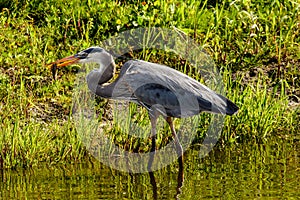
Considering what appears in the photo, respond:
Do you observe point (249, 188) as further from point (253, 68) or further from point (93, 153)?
point (253, 68)

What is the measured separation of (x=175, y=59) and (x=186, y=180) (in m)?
3.04

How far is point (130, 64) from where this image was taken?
7777 millimetres

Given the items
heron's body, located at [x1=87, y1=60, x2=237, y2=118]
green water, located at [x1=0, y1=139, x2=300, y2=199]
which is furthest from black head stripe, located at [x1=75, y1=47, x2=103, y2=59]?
green water, located at [x1=0, y1=139, x2=300, y2=199]

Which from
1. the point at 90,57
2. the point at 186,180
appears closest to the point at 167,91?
the point at 90,57

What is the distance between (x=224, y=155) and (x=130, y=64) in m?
1.25

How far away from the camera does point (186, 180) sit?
674cm

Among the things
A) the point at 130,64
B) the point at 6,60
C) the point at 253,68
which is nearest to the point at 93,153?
the point at 130,64

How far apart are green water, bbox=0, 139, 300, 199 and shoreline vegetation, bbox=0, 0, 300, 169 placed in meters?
0.76

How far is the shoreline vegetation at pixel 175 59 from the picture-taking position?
8.37m

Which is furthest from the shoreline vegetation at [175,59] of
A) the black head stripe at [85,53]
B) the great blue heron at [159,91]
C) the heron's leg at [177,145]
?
the black head stripe at [85,53]

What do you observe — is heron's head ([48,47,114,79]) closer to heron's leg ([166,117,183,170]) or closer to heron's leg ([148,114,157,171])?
heron's leg ([148,114,157,171])

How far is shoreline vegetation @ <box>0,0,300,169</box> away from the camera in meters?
8.37

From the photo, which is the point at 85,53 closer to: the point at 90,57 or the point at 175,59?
the point at 90,57

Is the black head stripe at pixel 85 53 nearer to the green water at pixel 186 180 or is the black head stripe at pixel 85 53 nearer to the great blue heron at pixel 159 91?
the great blue heron at pixel 159 91
